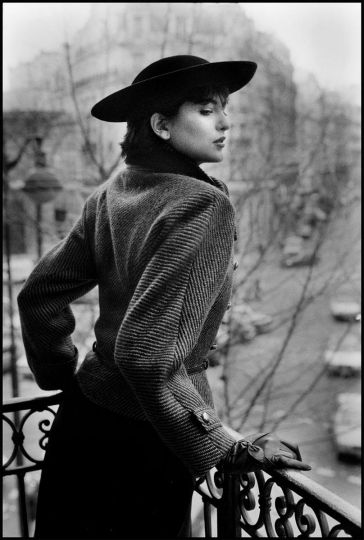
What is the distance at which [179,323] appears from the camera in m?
1.46

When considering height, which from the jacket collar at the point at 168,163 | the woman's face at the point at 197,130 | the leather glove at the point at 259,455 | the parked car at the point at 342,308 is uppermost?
the woman's face at the point at 197,130

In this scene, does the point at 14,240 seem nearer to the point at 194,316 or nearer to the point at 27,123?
the point at 27,123

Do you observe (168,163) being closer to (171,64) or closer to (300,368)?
(171,64)

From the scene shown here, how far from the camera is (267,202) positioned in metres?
7.20

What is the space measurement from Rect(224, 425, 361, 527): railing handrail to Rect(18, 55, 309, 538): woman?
0.08 meters

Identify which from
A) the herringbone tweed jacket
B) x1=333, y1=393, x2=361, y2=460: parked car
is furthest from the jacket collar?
x1=333, y1=393, x2=361, y2=460: parked car

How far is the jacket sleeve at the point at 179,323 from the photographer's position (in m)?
1.41

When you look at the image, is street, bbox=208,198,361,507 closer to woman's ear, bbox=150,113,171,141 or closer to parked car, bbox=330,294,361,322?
parked car, bbox=330,294,361,322

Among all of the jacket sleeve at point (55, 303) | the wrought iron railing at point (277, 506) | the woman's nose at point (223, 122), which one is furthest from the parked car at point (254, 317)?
the woman's nose at point (223, 122)

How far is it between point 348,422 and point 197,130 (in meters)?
10.4

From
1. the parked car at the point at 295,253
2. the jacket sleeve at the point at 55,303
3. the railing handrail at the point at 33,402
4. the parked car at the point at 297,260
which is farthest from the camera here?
the parked car at the point at 297,260

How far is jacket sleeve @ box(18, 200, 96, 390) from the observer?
1.88 m

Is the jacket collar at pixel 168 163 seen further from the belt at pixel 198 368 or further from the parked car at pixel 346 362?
the parked car at pixel 346 362

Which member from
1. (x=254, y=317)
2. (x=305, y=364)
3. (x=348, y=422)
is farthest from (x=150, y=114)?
(x=348, y=422)
